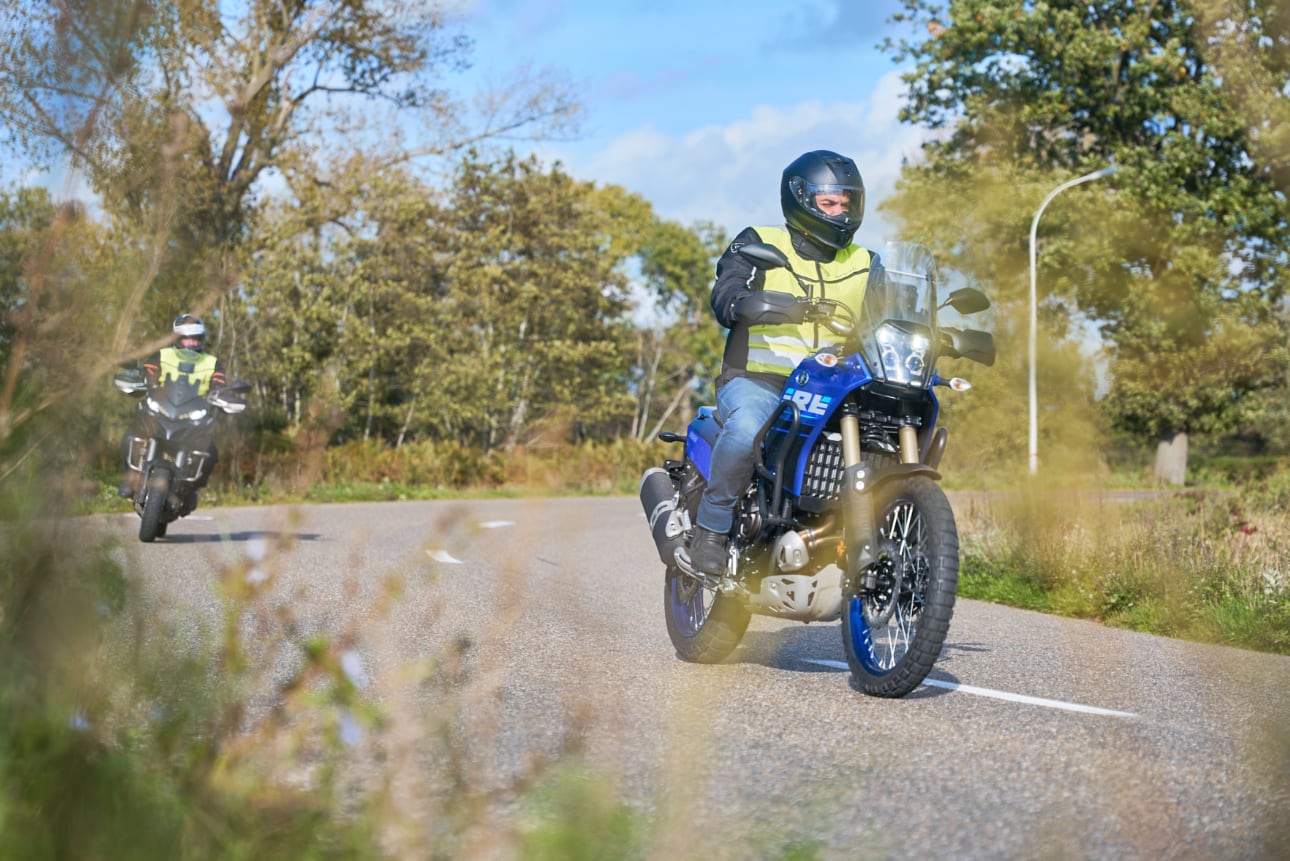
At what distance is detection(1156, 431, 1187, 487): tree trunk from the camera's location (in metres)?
38.5

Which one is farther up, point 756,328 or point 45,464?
point 756,328

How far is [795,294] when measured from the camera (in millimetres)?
5910

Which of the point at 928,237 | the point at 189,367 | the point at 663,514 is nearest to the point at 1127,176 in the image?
the point at 928,237

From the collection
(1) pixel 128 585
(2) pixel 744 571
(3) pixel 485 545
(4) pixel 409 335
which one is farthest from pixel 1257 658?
(4) pixel 409 335

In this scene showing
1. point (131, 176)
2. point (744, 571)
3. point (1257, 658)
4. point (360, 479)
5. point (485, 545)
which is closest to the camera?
point (131, 176)

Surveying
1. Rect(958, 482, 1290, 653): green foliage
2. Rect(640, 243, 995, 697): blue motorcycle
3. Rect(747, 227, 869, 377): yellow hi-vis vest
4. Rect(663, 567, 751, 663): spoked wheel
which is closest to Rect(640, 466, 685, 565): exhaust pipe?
Rect(663, 567, 751, 663): spoked wheel

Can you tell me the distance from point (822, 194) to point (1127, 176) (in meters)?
30.8

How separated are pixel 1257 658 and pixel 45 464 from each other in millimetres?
5673

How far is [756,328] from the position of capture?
6.01 m

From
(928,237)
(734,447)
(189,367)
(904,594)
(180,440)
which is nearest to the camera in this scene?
(904,594)

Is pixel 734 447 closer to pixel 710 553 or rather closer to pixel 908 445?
pixel 710 553

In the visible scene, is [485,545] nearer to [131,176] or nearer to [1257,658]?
[1257,658]

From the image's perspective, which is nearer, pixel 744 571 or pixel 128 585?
pixel 128 585

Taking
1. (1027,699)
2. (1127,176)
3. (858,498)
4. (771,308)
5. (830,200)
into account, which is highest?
(1127,176)
